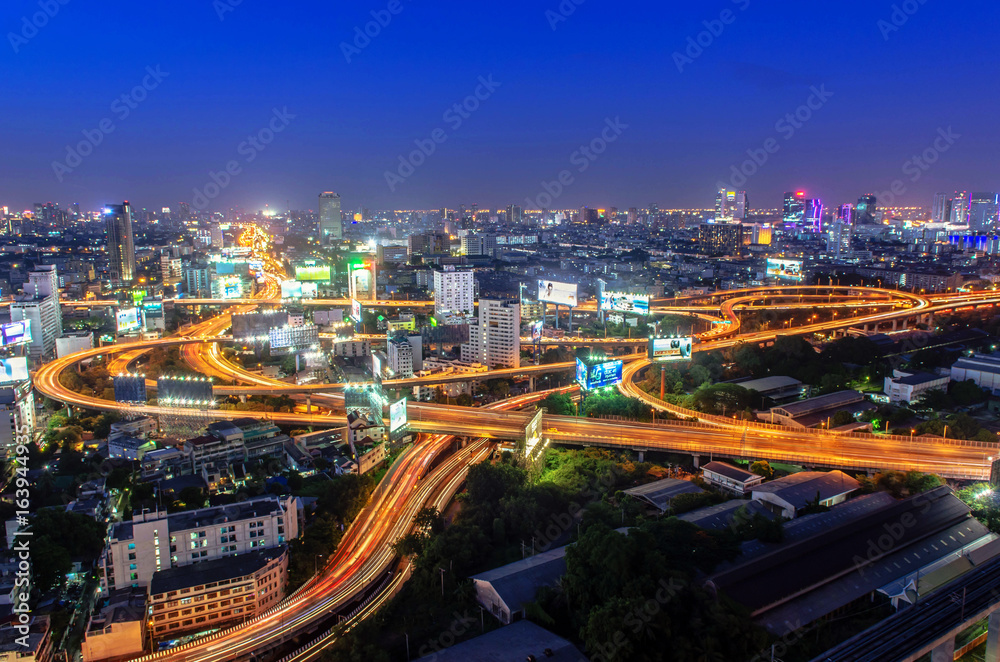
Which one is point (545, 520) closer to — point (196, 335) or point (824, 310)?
point (196, 335)

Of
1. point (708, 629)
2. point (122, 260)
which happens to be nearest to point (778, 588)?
point (708, 629)

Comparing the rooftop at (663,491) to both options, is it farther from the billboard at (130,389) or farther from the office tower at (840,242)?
the office tower at (840,242)

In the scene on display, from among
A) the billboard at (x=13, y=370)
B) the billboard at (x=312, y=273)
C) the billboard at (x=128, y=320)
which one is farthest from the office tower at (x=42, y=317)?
the billboard at (x=312, y=273)

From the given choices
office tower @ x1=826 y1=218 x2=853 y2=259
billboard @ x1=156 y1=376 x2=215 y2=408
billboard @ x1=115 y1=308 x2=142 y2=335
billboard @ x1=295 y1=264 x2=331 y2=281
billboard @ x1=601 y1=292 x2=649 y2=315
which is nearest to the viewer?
billboard @ x1=156 y1=376 x2=215 y2=408

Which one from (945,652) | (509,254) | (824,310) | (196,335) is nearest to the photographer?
(945,652)

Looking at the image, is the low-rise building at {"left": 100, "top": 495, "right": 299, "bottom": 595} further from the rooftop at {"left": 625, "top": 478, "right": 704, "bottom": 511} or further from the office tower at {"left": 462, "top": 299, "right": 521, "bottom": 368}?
the office tower at {"left": 462, "top": 299, "right": 521, "bottom": 368}

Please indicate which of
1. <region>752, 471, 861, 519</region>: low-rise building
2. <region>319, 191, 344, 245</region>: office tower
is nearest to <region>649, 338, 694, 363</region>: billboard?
<region>752, 471, 861, 519</region>: low-rise building
